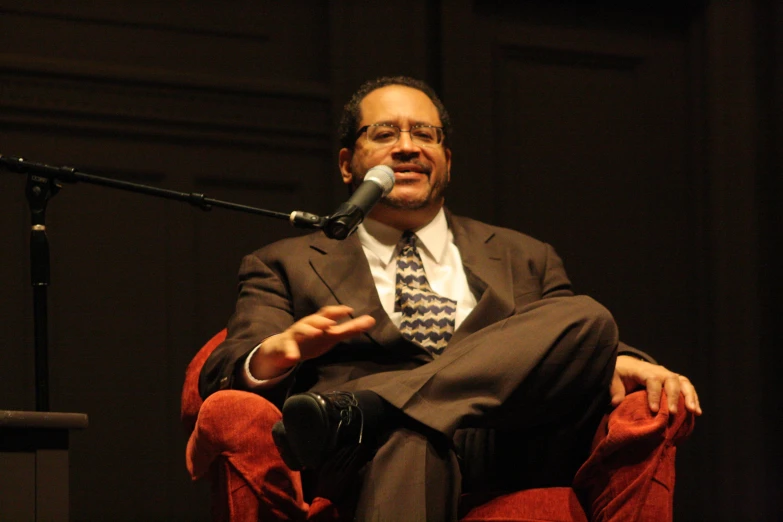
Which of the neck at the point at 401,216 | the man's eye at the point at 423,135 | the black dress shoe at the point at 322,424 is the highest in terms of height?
the man's eye at the point at 423,135

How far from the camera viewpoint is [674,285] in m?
3.38

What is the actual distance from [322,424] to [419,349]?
552 mm

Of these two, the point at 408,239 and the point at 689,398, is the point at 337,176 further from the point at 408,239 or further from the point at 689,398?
the point at 689,398

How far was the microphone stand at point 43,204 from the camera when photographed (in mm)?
1637

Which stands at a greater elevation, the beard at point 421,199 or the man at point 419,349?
the beard at point 421,199

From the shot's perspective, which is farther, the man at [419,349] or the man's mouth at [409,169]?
the man's mouth at [409,169]

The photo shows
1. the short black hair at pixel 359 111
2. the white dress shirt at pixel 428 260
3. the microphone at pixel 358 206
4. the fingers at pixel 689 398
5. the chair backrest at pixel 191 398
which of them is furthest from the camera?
the short black hair at pixel 359 111

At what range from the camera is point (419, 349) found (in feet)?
6.66

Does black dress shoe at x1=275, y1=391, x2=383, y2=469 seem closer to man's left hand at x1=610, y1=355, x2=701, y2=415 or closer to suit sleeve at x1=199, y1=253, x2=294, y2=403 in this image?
suit sleeve at x1=199, y1=253, x2=294, y2=403

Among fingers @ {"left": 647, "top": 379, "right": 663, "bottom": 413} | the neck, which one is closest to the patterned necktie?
the neck

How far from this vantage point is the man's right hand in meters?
1.59

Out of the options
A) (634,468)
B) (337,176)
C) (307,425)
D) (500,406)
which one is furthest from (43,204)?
(337,176)

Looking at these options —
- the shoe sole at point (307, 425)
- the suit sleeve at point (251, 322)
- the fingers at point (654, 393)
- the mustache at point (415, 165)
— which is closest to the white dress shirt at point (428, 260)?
the mustache at point (415, 165)

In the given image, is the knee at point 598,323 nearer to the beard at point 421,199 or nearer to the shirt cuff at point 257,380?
the shirt cuff at point 257,380
